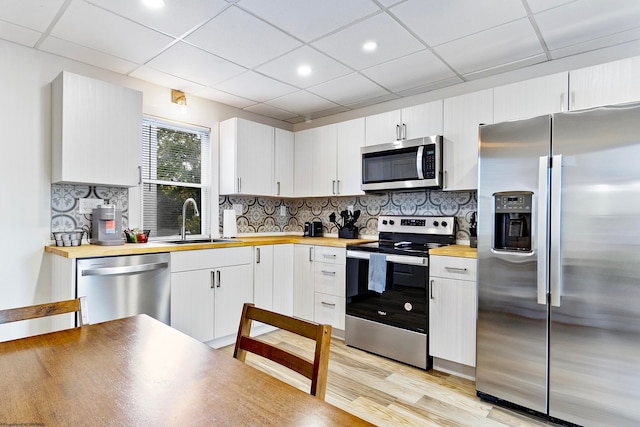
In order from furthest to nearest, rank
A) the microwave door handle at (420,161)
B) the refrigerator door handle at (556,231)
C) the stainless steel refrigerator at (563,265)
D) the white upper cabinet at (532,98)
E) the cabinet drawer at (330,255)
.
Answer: the cabinet drawer at (330,255) → the microwave door handle at (420,161) → the white upper cabinet at (532,98) → the refrigerator door handle at (556,231) → the stainless steel refrigerator at (563,265)

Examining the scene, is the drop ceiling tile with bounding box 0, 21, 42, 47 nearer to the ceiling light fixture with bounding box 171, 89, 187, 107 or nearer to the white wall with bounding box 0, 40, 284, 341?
the white wall with bounding box 0, 40, 284, 341

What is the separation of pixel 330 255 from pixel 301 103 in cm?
169

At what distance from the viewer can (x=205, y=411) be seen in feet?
2.59

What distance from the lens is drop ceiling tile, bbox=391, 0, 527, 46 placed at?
2.05m

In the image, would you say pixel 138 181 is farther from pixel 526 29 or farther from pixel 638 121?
pixel 638 121

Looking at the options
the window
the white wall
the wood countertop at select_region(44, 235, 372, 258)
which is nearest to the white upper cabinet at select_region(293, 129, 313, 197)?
the wood countertop at select_region(44, 235, 372, 258)

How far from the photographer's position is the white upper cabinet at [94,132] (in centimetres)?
260

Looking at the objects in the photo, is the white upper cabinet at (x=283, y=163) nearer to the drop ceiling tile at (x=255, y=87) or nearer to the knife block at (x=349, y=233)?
the drop ceiling tile at (x=255, y=87)

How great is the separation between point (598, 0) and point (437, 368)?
2.59 metres

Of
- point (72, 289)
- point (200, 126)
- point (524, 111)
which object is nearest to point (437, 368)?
point (524, 111)

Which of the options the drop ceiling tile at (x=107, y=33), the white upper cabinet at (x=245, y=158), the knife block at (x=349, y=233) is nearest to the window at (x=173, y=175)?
the white upper cabinet at (x=245, y=158)

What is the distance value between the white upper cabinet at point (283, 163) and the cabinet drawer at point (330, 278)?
1062 millimetres

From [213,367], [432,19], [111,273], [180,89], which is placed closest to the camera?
[213,367]

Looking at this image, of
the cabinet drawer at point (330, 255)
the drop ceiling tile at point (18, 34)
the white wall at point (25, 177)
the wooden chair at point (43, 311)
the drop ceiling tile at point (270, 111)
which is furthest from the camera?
the drop ceiling tile at point (270, 111)
